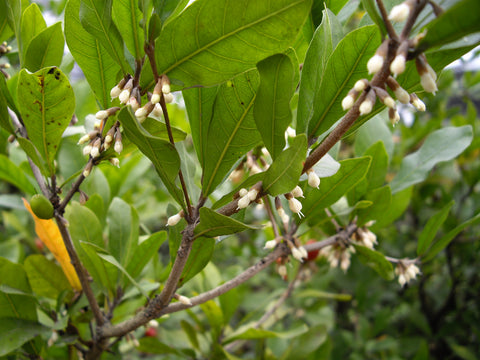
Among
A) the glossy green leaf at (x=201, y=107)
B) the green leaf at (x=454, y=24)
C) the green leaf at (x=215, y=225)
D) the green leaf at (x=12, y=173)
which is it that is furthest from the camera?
the green leaf at (x=12, y=173)

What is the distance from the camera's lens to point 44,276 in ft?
3.97

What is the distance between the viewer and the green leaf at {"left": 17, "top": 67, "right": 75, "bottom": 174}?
29.1 inches

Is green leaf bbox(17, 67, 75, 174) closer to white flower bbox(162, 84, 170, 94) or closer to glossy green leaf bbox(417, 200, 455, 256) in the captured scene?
white flower bbox(162, 84, 170, 94)

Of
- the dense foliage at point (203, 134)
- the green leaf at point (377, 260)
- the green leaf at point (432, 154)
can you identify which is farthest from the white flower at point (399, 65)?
the green leaf at point (432, 154)

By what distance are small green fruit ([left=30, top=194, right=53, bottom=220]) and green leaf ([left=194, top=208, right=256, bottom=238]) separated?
1.08 ft

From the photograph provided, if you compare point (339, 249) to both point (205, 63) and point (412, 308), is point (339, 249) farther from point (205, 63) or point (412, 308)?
point (412, 308)

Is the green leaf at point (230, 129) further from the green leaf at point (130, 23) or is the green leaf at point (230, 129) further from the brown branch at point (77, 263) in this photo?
the brown branch at point (77, 263)

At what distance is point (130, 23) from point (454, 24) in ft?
1.63

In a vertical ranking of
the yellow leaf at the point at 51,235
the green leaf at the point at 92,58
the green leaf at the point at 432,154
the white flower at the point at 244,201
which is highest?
the green leaf at the point at 92,58

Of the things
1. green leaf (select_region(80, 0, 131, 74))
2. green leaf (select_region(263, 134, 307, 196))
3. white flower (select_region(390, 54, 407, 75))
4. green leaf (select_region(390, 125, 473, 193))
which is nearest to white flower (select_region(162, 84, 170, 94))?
green leaf (select_region(80, 0, 131, 74))

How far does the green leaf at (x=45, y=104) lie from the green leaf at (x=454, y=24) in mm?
624

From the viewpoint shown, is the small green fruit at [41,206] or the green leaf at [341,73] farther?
the small green fruit at [41,206]

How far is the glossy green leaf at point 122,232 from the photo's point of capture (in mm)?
1170

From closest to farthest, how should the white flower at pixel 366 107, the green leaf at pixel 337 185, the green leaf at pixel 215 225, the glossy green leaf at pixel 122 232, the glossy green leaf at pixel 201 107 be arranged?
the white flower at pixel 366 107 → the green leaf at pixel 215 225 → the glossy green leaf at pixel 201 107 → the green leaf at pixel 337 185 → the glossy green leaf at pixel 122 232
